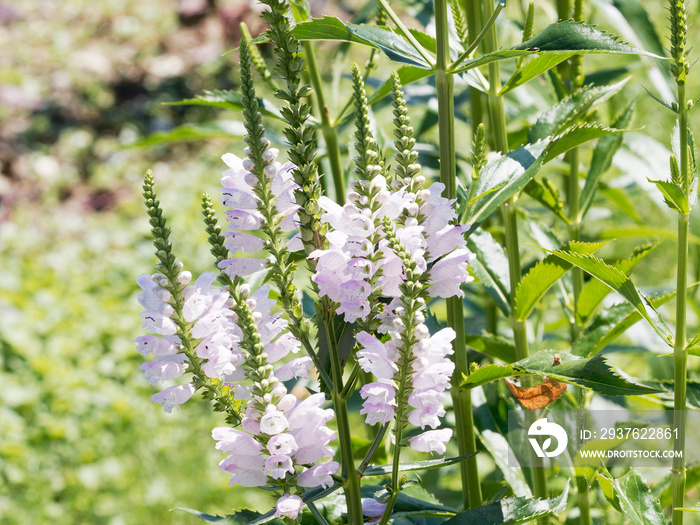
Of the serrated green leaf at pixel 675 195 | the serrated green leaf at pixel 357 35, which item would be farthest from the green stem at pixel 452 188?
the serrated green leaf at pixel 675 195

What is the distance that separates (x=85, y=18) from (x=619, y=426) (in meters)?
5.76

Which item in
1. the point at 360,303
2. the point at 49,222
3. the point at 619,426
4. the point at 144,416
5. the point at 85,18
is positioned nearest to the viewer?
the point at 360,303

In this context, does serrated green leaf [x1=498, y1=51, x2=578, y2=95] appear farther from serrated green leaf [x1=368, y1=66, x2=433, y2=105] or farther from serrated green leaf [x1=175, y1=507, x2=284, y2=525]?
serrated green leaf [x1=175, y1=507, x2=284, y2=525]

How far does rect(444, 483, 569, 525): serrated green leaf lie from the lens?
747 mm

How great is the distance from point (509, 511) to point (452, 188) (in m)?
0.38

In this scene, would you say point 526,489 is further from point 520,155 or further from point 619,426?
point 520,155

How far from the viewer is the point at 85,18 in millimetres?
5680

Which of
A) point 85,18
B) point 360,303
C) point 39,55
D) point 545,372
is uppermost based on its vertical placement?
point 85,18

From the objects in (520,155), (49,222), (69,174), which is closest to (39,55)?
(69,174)

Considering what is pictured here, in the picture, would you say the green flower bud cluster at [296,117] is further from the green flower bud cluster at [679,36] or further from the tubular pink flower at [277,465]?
the green flower bud cluster at [679,36]

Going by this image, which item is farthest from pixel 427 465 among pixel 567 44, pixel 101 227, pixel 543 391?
pixel 101 227

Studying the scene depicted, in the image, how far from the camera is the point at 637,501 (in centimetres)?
88

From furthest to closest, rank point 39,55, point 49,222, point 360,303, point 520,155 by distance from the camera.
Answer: point 39,55 → point 49,222 → point 520,155 → point 360,303

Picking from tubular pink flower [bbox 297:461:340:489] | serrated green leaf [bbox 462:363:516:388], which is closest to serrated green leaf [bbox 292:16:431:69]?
serrated green leaf [bbox 462:363:516:388]
